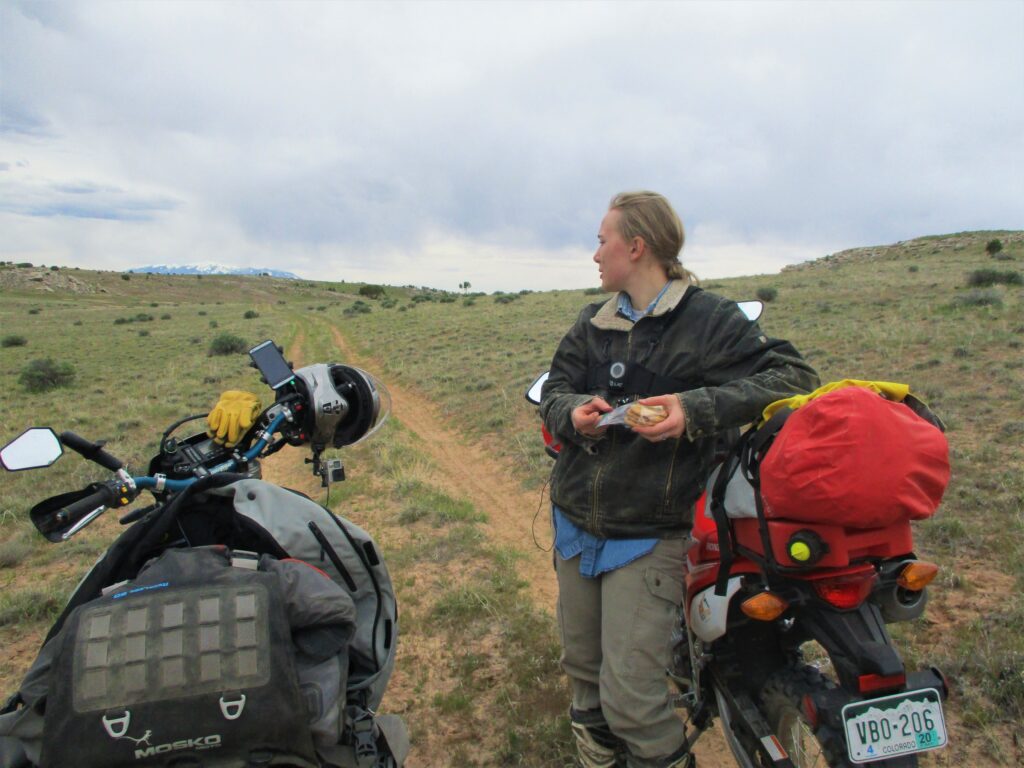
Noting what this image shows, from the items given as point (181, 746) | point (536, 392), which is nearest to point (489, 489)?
point (536, 392)

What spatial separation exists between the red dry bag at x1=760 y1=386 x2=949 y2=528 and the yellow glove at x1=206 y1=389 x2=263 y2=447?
197cm

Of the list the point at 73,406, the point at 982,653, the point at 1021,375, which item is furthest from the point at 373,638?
the point at 73,406

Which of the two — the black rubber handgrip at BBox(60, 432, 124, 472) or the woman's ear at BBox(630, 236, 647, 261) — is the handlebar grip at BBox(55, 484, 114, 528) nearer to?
the black rubber handgrip at BBox(60, 432, 124, 472)

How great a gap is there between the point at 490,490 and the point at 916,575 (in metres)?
5.39

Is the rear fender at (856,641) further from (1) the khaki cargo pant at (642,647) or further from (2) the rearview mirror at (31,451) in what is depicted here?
(2) the rearview mirror at (31,451)

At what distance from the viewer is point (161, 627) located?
1571 mm

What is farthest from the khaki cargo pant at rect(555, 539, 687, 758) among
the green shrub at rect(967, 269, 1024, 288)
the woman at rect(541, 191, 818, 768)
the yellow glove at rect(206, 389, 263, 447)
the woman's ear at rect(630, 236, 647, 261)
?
the green shrub at rect(967, 269, 1024, 288)

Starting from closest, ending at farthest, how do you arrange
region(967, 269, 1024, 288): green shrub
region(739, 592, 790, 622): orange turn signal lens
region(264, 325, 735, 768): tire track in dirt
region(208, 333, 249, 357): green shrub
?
1. region(739, 592, 790, 622): orange turn signal lens
2. region(264, 325, 735, 768): tire track in dirt
3. region(967, 269, 1024, 288): green shrub
4. region(208, 333, 249, 357): green shrub

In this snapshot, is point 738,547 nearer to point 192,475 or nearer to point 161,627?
point 161,627

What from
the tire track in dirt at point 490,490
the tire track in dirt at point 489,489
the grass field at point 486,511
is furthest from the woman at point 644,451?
the tire track in dirt at point 490,490

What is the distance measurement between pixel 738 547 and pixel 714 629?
0.31 m

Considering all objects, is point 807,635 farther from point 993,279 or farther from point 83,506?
point 993,279

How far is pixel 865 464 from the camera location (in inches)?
61.2

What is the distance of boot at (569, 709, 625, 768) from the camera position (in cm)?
244
